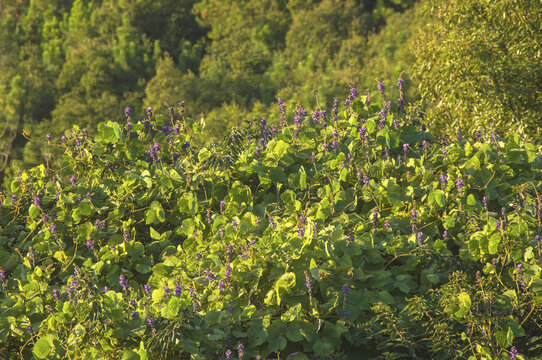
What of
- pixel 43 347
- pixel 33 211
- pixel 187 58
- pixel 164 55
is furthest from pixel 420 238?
pixel 187 58

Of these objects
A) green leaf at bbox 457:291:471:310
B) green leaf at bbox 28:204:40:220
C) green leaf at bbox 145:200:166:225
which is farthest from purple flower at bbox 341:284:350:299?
green leaf at bbox 28:204:40:220

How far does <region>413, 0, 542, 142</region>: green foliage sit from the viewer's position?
402 inches

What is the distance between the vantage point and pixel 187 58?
140 feet

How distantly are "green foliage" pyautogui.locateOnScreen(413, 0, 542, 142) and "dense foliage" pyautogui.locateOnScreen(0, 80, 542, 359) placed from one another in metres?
5.33

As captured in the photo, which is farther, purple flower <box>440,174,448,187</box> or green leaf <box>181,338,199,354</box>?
purple flower <box>440,174,448,187</box>

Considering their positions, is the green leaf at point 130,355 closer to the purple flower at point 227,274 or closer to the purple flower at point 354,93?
the purple flower at point 227,274

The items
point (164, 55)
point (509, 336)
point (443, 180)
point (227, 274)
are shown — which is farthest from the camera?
point (164, 55)

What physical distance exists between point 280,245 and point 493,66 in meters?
7.33

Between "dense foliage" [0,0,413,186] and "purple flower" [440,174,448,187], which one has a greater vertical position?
"purple flower" [440,174,448,187]

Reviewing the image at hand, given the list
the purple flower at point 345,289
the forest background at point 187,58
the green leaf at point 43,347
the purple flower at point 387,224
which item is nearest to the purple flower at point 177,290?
the green leaf at point 43,347

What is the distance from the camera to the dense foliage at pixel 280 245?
141 inches

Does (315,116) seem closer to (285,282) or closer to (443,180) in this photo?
(443,180)

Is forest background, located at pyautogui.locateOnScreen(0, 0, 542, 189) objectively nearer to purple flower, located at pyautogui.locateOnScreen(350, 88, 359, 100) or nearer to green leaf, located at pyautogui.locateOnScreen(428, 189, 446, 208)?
purple flower, located at pyautogui.locateOnScreen(350, 88, 359, 100)

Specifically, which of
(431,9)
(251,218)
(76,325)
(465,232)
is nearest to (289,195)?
(251,218)
